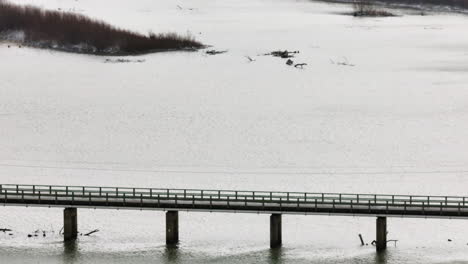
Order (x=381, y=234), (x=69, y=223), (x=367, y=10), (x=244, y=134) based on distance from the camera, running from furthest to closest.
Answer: (x=367, y=10), (x=244, y=134), (x=69, y=223), (x=381, y=234)

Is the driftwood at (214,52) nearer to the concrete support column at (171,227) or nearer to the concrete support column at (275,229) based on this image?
the concrete support column at (171,227)

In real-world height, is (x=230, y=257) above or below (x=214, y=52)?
below

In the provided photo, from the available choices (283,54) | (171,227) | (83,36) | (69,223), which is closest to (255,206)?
(171,227)

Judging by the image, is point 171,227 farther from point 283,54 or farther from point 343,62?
point 283,54

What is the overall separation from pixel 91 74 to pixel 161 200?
57.2 m

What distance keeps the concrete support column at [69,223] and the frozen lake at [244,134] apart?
57 centimetres

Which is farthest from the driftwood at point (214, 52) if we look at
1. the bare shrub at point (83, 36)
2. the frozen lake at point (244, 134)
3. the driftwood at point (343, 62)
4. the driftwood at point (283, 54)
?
the driftwood at point (343, 62)

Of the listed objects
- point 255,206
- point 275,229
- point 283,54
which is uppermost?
point 283,54

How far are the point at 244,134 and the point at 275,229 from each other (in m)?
27.7

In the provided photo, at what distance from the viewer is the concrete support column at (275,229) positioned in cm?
5166

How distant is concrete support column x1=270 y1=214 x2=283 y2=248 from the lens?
51.7 meters

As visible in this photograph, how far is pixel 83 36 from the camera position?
4862 inches

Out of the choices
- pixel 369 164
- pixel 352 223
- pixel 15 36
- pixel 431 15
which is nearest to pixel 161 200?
pixel 352 223

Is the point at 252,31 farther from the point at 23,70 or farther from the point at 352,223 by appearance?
the point at 352,223
